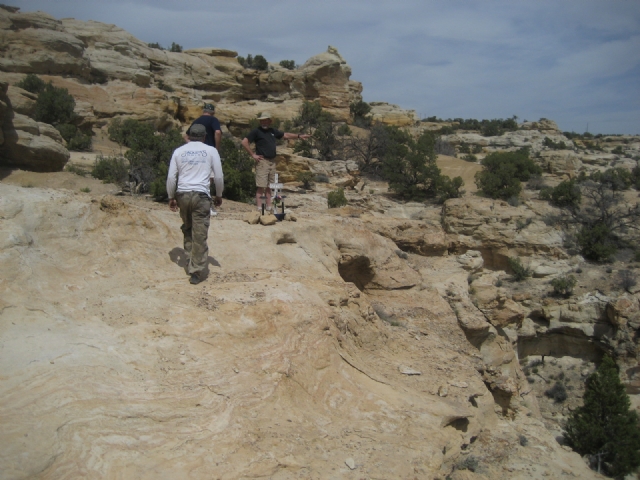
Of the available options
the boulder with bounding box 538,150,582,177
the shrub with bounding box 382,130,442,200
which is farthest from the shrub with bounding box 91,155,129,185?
the boulder with bounding box 538,150,582,177

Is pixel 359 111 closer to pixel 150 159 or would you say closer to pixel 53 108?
pixel 53 108

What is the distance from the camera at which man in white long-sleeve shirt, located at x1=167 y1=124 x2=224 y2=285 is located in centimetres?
513

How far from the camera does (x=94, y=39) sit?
29.3 m

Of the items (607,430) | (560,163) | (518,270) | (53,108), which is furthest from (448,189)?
A: (53,108)

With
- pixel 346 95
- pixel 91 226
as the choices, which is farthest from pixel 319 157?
pixel 91 226

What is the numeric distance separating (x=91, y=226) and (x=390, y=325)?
3941mm

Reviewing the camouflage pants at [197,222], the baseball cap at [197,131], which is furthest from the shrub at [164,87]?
the camouflage pants at [197,222]

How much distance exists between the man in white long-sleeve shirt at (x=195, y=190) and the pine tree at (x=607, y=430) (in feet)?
29.7

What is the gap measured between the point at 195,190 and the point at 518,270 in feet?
46.3

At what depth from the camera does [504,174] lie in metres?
21.6

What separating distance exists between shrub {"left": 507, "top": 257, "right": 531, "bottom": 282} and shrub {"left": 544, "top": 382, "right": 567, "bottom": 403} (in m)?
3.79

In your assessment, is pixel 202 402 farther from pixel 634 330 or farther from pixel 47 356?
pixel 634 330

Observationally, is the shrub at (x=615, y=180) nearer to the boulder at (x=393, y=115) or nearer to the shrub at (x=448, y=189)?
the shrub at (x=448, y=189)

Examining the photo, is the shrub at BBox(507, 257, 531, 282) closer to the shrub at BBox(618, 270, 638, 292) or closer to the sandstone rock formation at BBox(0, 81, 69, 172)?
the shrub at BBox(618, 270, 638, 292)
